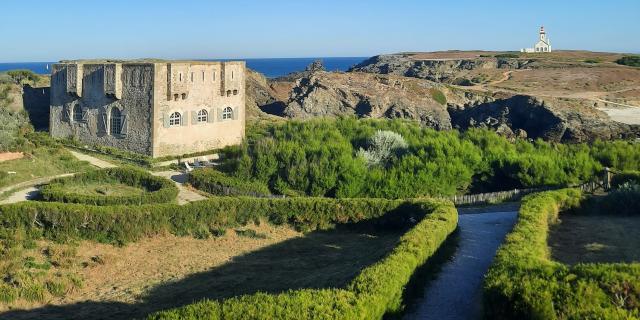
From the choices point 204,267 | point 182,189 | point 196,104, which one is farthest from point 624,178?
point 196,104

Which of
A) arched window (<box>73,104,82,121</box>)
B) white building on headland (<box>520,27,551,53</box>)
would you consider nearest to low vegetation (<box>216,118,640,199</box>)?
arched window (<box>73,104,82,121</box>)

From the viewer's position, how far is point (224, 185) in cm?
2969

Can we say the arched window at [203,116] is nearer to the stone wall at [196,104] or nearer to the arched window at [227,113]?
the stone wall at [196,104]

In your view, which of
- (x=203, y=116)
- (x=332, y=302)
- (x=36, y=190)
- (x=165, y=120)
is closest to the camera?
(x=332, y=302)

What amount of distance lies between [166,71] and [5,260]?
18.7 m

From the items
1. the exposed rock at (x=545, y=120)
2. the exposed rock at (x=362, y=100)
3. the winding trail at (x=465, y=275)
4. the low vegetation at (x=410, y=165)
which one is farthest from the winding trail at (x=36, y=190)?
the exposed rock at (x=362, y=100)

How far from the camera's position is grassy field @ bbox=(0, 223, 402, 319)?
16.7 meters

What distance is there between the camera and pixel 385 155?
106ft

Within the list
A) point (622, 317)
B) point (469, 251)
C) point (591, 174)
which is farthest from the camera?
point (591, 174)

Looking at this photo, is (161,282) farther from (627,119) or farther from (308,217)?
(627,119)

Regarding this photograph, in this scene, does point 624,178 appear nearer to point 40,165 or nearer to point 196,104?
point 196,104

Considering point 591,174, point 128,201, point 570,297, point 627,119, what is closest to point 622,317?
point 570,297

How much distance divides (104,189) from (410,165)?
1377 cm

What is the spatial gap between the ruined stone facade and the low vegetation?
5.26 metres
